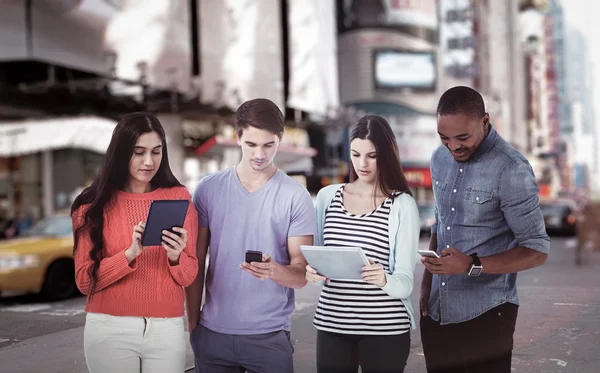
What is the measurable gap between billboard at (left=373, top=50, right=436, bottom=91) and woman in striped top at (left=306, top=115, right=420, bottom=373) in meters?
59.2

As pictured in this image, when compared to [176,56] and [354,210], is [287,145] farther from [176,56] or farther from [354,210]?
[354,210]

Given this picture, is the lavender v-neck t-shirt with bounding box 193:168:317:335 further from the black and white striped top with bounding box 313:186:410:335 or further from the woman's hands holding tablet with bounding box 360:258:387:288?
the woman's hands holding tablet with bounding box 360:258:387:288

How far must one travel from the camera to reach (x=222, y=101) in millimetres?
30672

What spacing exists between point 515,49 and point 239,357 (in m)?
106

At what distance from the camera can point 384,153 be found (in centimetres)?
376

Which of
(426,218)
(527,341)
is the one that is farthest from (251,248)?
(426,218)

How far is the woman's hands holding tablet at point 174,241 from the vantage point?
3201 millimetres

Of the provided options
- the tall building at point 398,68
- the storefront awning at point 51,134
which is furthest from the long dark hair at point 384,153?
the tall building at point 398,68

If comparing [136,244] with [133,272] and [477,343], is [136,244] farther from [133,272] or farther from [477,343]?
[477,343]

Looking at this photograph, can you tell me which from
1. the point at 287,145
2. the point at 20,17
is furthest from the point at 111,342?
the point at 287,145

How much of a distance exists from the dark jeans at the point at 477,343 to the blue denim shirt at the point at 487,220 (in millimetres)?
52

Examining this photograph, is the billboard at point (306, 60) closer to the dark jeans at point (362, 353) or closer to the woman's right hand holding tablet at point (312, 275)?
the dark jeans at point (362, 353)

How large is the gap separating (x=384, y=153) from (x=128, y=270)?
53.4 inches

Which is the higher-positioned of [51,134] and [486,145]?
[51,134]
